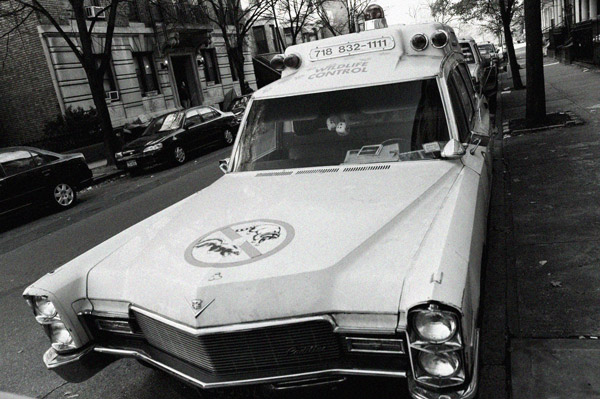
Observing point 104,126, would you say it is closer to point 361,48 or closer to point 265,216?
point 361,48

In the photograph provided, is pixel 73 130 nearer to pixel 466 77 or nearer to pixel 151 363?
pixel 466 77

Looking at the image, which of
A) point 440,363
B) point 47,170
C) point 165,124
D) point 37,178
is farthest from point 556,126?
point 165,124

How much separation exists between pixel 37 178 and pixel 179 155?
15.2 feet

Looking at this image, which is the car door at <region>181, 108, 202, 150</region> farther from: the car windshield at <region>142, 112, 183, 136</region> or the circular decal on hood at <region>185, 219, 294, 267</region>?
the circular decal on hood at <region>185, 219, 294, 267</region>

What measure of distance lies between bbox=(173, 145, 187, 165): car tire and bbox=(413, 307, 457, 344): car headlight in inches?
530

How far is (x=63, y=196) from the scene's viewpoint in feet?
37.4

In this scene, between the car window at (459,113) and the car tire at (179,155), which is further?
the car tire at (179,155)

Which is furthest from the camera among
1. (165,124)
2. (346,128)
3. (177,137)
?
(165,124)

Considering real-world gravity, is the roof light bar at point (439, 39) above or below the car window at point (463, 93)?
above

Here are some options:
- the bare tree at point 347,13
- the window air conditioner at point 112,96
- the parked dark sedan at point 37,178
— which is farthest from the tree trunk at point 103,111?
the bare tree at point 347,13

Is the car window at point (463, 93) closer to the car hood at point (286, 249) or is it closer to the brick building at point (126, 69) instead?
the car hood at point (286, 249)

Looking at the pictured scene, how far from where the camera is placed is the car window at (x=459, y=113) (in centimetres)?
380

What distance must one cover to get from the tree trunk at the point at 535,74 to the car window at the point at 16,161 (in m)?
10.5

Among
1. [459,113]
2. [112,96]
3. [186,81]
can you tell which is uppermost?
[186,81]
